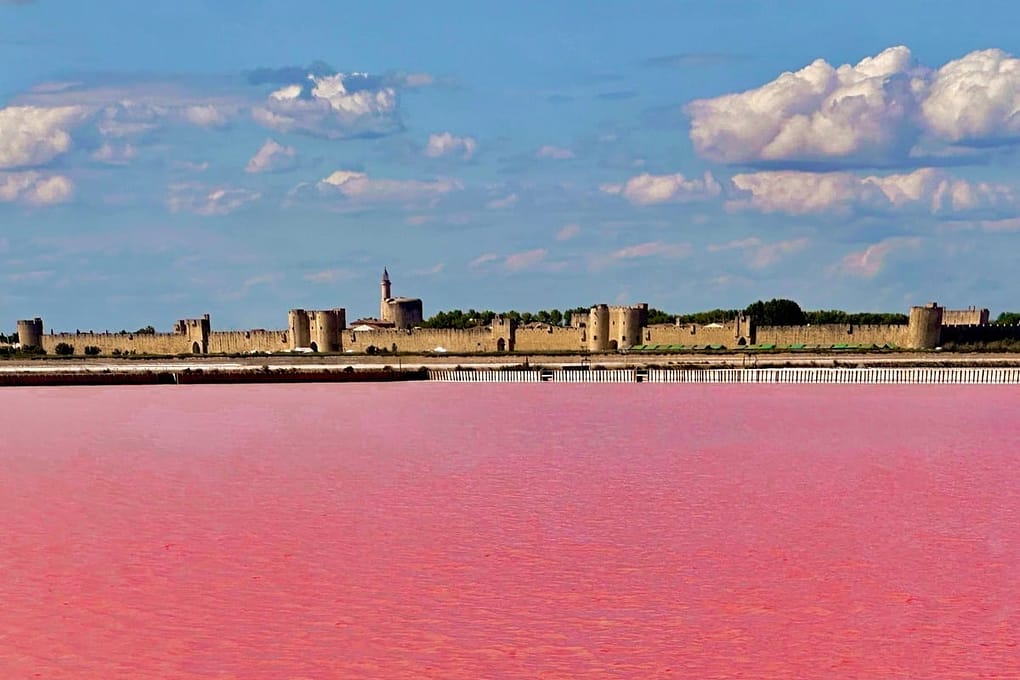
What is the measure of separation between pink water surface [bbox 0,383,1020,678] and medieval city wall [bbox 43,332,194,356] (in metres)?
39.3

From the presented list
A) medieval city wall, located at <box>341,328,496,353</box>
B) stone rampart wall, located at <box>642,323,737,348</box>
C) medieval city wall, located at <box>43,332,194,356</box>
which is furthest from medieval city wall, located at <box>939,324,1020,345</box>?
medieval city wall, located at <box>43,332,194,356</box>

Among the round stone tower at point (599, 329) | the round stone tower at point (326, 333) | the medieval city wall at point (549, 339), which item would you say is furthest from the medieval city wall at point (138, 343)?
the round stone tower at point (599, 329)

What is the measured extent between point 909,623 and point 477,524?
5903 millimetres

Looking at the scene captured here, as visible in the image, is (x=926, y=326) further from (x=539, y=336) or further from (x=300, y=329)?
(x=300, y=329)

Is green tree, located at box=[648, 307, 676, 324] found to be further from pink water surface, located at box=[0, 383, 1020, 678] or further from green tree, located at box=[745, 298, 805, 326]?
pink water surface, located at box=[0, 383, 1020, 678]

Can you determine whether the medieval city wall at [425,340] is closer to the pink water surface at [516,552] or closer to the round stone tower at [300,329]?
the round stone tower at [300,329]

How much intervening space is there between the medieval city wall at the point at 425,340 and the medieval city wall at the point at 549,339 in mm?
1413

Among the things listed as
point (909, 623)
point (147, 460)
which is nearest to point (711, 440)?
point (147, 460)

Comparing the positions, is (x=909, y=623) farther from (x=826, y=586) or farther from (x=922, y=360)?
(x=922, y=360)

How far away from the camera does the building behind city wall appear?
52094 mm

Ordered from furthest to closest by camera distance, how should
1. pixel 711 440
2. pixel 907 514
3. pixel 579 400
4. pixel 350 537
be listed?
pixel 579 400, pixel 711 440, pixel 907 514, pixel 350 537

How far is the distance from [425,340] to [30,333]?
25.8 metres

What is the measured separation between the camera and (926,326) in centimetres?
5041

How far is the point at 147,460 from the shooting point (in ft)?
70.0
